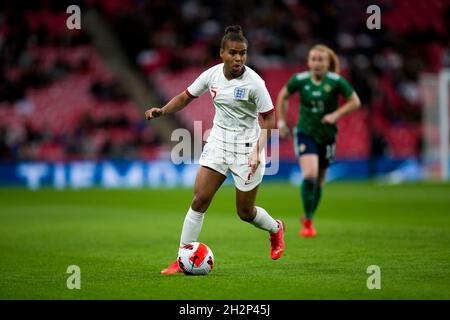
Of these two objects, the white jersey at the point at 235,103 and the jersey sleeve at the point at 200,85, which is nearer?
the white jersey at the point at 235,103

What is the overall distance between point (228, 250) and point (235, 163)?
2066mm

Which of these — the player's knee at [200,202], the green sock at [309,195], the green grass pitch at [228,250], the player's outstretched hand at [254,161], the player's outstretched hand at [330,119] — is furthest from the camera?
the green sock at [309,195]

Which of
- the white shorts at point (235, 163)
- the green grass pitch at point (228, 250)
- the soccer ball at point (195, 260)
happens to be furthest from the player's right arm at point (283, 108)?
the soccer ball at point (195, 260)

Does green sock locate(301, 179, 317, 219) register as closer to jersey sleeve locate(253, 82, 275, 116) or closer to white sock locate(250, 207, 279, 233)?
white sock locate(250, 207, 279, 233)

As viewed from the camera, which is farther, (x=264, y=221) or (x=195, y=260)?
(x=264, y=221)

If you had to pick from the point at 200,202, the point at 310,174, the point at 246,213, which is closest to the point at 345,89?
the point at 310,174

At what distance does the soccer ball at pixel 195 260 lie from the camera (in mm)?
7543

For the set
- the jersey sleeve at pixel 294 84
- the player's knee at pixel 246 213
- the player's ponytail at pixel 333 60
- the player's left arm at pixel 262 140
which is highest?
the player's ponytail at pixel 333 60

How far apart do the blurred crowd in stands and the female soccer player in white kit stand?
61.1 ft

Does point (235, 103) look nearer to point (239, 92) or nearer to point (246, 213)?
point (239, 92)

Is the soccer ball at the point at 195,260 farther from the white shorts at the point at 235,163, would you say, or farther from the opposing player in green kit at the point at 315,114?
the opposing player in green kit at the point at 315,114

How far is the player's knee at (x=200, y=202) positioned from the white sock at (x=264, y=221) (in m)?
0.69

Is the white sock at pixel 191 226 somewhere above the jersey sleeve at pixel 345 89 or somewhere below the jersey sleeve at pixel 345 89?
below

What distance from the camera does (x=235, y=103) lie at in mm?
7730
